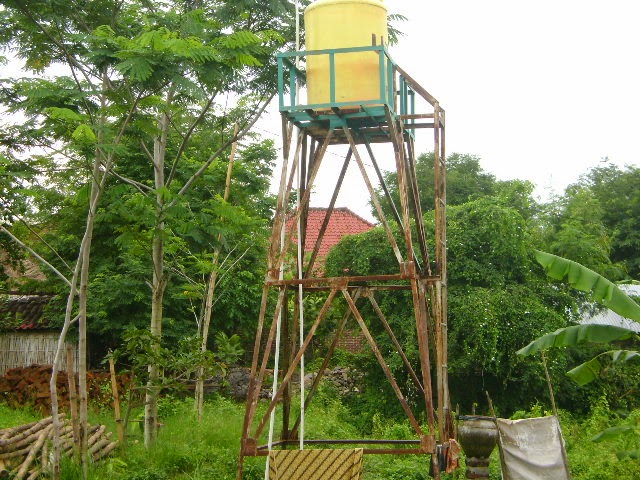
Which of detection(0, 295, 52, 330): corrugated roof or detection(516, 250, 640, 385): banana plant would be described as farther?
detection(0, 295, 52, 330): corrugated roof

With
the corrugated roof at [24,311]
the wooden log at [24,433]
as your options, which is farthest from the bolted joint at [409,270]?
the corrugated roof at [24,311]

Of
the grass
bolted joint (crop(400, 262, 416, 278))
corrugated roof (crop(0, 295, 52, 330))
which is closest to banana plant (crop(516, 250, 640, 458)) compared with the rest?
bolted joint (crop(400, 262, 416, 278))

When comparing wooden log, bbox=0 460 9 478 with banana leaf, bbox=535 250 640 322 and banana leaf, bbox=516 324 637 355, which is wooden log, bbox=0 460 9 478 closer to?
banana leaf, bbox=516 324 637 355

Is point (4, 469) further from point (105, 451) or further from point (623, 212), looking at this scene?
point (623, 212)

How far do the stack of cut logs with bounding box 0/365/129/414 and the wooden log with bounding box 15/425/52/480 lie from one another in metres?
6.73

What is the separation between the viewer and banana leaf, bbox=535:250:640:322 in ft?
33.4

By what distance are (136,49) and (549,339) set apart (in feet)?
20.5

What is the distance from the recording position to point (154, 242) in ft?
42.5

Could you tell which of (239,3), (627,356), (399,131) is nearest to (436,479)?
(627,356)

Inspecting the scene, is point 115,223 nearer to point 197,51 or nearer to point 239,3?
point 239,3

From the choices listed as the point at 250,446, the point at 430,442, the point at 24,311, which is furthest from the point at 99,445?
the point at 24,311

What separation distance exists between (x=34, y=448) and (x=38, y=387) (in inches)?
330

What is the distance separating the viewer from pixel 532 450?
13109mm

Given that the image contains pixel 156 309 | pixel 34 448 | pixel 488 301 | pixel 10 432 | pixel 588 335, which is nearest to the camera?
pixel 588 335
